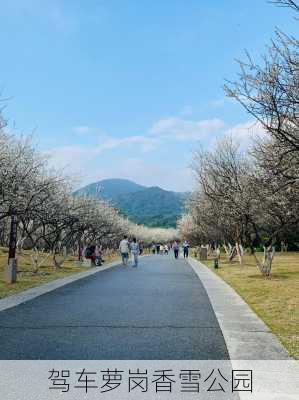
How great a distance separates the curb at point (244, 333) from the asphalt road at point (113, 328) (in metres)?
0.18

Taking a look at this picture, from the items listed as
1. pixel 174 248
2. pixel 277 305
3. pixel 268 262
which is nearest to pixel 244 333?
pixel 277 305

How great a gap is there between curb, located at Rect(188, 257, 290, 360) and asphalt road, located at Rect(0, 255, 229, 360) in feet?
0.59

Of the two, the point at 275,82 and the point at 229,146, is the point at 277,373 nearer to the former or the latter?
the point at 275,82

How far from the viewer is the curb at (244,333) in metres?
6.57

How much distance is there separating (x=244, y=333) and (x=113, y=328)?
7.40 ft

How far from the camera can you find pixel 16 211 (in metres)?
19.3

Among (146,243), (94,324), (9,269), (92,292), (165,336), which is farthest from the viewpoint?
(146,243)

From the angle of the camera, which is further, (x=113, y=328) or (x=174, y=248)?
(x=174, y=248)

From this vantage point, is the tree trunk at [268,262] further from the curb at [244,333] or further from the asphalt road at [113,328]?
the curb at [244,333]

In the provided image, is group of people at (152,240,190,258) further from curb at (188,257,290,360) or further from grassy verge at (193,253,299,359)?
curb at (188,257,290,360)

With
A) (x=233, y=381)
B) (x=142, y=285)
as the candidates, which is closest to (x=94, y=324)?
(x=233, y=381)

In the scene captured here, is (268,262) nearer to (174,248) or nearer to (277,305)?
(277,305)

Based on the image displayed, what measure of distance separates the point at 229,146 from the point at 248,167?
6.01 feet

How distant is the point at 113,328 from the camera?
8.36 meters
